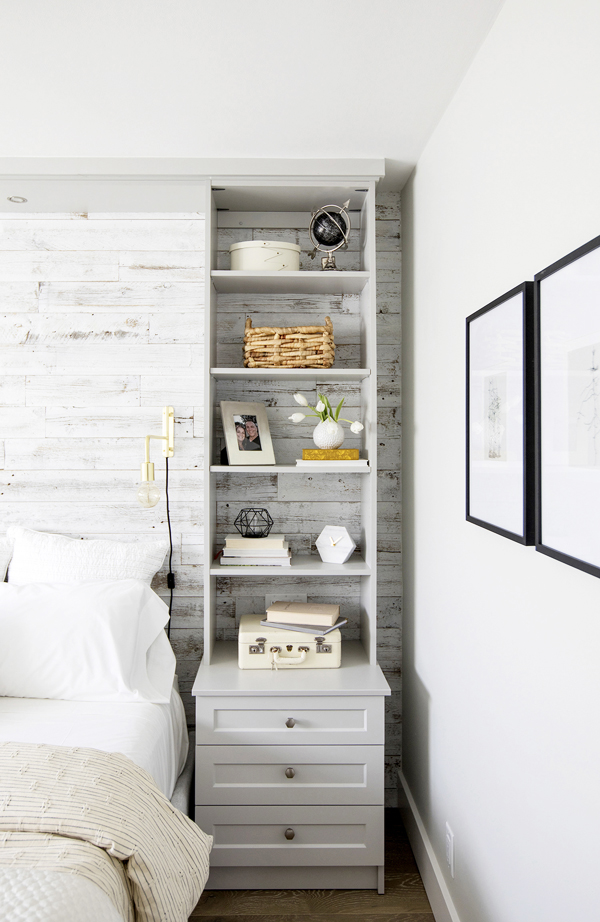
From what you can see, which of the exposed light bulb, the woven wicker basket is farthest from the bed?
the woven wicker basket

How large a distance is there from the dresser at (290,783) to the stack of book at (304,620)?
0.23 metres

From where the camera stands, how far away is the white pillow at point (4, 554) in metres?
2.41

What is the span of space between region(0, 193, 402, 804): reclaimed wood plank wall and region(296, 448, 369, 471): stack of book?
0.27m

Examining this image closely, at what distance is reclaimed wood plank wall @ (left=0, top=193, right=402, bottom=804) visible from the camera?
2562 mm

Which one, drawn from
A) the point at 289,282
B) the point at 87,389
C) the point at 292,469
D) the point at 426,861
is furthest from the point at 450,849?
the point at 87,389

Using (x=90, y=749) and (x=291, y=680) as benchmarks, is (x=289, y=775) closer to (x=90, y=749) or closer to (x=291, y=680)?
(x=291, y=680)

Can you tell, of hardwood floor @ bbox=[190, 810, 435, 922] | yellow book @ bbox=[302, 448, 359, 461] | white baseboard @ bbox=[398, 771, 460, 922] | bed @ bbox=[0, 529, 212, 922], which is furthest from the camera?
yellow book @ bbox=[302, 448, 359, 461]

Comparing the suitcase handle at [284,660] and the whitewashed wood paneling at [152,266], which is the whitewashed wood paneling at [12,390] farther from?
the suitcase handle at [284,660]

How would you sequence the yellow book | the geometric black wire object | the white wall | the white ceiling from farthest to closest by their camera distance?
the geometric black wire object
the yellow book
the white ceiling
the white wall

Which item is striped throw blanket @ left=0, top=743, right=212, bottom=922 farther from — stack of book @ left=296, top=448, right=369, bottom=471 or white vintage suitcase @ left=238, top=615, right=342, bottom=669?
stack of book @ left=296, top=448, right=369, bottom=471

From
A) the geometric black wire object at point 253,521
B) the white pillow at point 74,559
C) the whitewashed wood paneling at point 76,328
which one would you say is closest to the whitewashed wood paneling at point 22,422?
the whitewashed wood paneling at point 76,328

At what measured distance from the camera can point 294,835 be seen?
2051 millimetres

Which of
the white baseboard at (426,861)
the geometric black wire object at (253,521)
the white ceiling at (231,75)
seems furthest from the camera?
the geometric black wire object at (253,521)

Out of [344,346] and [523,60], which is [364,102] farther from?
[344,346]
